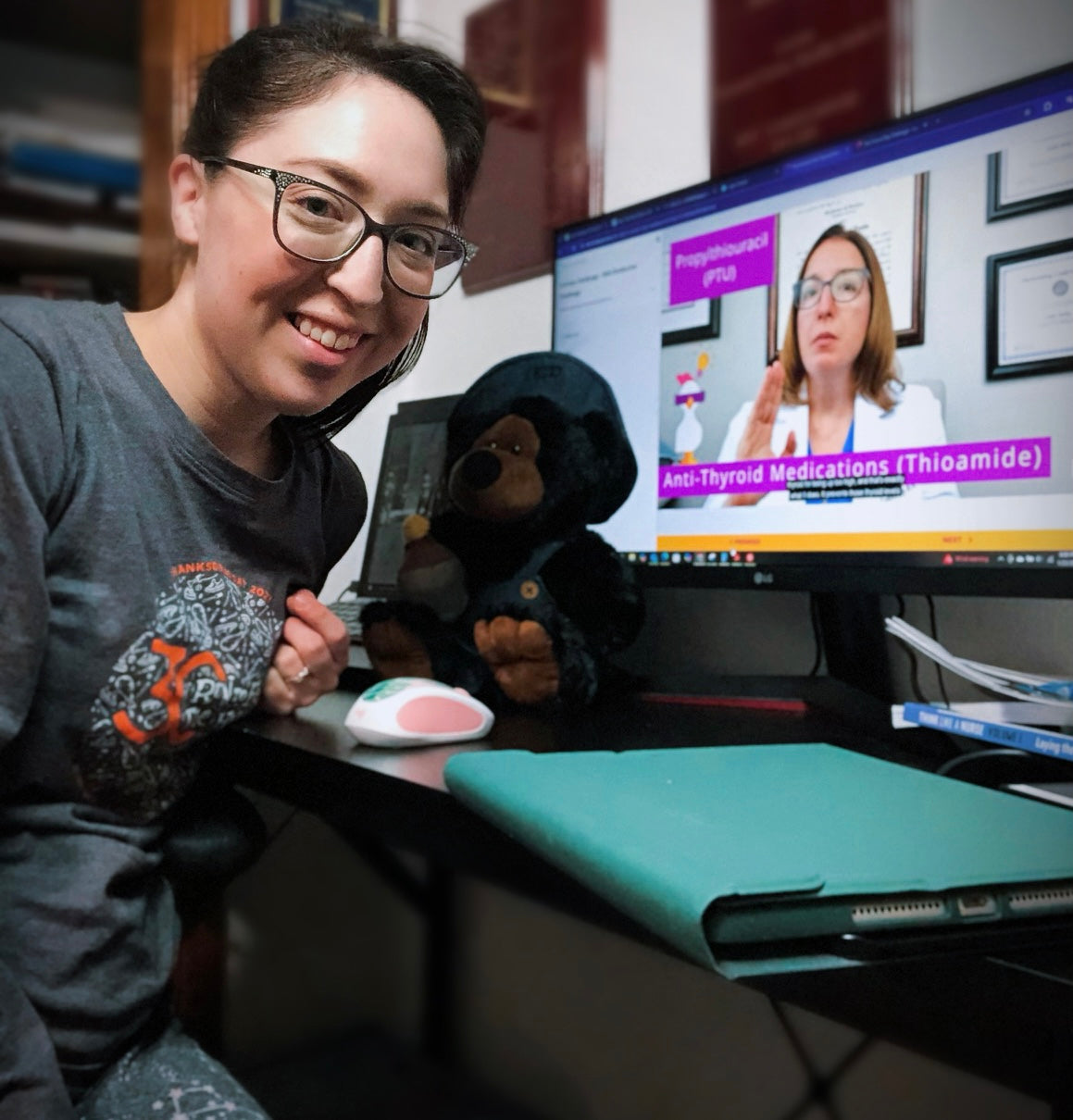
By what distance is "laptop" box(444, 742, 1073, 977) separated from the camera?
278mm

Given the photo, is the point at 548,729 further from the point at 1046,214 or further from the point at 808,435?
the point at 1046,214

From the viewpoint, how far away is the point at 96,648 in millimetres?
482

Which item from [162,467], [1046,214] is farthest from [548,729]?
[1046,214]

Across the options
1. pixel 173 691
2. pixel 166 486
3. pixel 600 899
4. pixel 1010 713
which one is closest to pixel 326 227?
pixel 166 486

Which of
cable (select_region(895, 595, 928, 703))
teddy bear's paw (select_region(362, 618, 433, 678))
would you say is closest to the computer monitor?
cable (select_region(895, 595, 928, 703))

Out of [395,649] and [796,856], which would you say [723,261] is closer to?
[395,649]

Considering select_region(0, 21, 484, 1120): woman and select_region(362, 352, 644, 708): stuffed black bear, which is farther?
select_region(362, 352, 644, 708): stuffed black bear

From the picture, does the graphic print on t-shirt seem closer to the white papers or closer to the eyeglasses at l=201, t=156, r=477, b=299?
the eyeglasses at l=201, t=156, r=477, b=299

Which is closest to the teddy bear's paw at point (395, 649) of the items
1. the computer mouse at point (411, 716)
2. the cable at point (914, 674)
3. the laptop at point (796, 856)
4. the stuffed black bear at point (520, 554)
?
the stuffed black bear at point (520, 554)

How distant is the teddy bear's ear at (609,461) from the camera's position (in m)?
0.70

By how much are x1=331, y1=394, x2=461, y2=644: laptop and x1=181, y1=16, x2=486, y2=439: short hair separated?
7.2 inches

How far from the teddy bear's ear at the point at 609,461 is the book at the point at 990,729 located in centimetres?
26

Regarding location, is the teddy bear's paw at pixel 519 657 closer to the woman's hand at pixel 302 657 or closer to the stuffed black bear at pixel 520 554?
the stuffed black bear at pixel 520 554

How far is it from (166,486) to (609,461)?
1.10 feet
